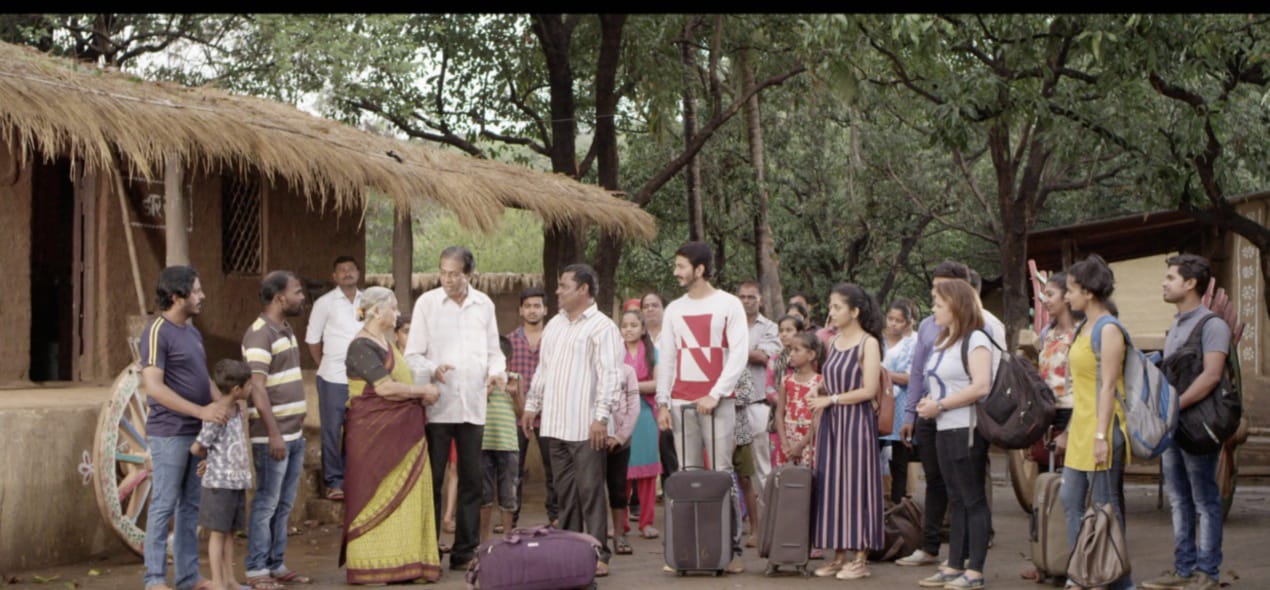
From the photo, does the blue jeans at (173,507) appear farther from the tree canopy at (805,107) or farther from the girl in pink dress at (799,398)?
the tree canopy at (805,107)

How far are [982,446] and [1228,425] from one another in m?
1.27

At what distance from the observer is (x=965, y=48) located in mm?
11445

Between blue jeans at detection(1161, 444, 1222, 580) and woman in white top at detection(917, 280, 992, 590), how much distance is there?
3.41 ft

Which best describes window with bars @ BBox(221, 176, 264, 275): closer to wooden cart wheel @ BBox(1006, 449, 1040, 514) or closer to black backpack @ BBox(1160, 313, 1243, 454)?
wooden cart wheel @ BBox(1006, 449, 1040, 514)

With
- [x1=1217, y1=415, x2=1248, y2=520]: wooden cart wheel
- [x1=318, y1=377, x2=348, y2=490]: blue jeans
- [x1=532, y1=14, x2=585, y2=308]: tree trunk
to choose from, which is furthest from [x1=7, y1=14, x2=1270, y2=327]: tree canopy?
[x1=318, y1=377, x2=348, y2=490]: blue jeans

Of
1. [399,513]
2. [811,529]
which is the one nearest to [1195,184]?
[811,529]

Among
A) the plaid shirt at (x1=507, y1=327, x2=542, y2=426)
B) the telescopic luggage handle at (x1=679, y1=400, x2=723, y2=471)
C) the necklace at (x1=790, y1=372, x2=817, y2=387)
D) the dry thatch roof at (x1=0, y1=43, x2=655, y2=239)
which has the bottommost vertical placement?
the telescopic luggage handle at (x1=679, y1=400, x2=723, y2=471)

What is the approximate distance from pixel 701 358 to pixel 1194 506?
9.47ft

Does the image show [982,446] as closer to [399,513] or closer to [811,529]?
[811,529]

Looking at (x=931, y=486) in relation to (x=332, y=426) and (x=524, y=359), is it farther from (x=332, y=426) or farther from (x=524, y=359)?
(x=332, y=426)

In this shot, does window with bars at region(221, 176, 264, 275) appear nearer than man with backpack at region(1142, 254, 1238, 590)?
No

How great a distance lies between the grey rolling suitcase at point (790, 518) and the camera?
7824mm

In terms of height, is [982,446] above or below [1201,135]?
below

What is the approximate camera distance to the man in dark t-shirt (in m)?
6.83
